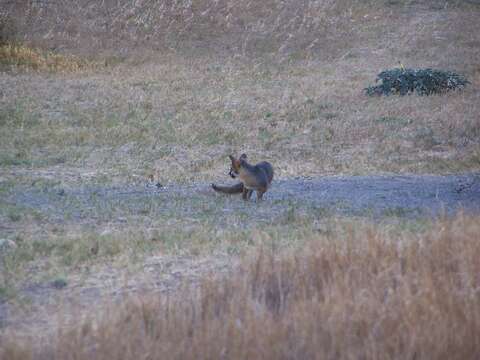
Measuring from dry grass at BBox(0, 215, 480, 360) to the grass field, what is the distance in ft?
0.05

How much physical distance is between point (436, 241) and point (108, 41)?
88.2 feet

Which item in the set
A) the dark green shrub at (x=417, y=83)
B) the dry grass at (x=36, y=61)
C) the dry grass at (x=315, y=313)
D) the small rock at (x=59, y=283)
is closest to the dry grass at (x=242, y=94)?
the dark green shrub at (x=417, y=83)

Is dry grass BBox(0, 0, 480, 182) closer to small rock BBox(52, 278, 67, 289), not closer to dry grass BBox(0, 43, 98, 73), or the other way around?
dry grass BBox(0, 43, 98, 73)

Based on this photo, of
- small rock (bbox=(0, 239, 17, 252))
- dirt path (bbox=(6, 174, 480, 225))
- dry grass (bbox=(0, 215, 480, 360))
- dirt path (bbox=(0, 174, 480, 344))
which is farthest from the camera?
dirt path (bbox=(6, 174, 480, 225))

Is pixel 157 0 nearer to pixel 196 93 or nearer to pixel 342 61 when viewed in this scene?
pixel 342 61

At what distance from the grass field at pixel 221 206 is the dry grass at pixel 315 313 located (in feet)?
0.05

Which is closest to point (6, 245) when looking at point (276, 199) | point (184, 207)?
point (184, 207)

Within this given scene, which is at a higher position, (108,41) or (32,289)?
(108,41)

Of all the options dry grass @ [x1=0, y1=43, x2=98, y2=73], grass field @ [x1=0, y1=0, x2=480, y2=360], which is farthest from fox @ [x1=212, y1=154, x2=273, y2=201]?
dry grass @ [x1=0, y1=43, x2=98, y2=73]

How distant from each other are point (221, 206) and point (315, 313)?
4585 millimetres

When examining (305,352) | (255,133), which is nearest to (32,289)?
(305,352)

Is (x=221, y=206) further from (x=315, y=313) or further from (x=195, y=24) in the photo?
(x=195, y=24)

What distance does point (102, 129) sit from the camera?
657 inches

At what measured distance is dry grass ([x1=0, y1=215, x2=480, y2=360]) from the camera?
5.12 metres
